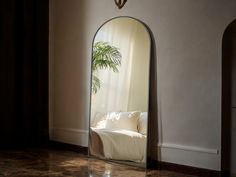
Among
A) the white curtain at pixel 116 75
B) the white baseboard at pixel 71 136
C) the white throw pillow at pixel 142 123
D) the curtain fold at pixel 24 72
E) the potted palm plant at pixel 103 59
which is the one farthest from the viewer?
the white baseboard at pixel 71 136

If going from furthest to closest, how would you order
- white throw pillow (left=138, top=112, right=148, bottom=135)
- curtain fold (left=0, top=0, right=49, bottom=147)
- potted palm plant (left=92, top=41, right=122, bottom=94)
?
curtain fold (left=0, top=0, right=49, bottom=147), potted palm plant (left=92, top=41, right=122, bottom=94), white throw pillow (left=138, top=112, right=148, bottom=135)

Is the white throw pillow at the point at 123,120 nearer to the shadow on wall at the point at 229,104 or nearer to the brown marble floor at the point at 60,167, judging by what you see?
the brown marble floor at the point at 60,167

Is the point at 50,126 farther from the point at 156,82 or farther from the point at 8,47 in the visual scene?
the point at 156,82

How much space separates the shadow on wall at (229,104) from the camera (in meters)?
3.30

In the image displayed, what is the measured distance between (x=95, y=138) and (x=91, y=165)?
18.0 inches

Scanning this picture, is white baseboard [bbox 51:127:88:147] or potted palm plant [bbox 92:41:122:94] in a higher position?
potted palm plant [bbox 92:41:122:94]

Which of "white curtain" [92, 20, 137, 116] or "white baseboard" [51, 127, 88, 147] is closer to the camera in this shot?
"white curtain" [92, 20, 137, 116]

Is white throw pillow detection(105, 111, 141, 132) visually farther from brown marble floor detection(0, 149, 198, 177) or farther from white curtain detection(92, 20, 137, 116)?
brown marble floor detection(0, 149, 198, 177)

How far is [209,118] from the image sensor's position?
3.27 m

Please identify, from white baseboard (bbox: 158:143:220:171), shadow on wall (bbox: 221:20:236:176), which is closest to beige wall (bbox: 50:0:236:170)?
white baseboard (bbox: 158:143:220:171)

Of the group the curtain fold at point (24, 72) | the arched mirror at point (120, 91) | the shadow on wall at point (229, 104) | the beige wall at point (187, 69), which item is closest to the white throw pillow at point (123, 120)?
the arched mirror at point (120, 91)

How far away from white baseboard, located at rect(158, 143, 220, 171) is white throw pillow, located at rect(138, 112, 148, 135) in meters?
0.23

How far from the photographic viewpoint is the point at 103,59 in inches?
158

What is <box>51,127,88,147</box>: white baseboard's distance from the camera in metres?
4.25
